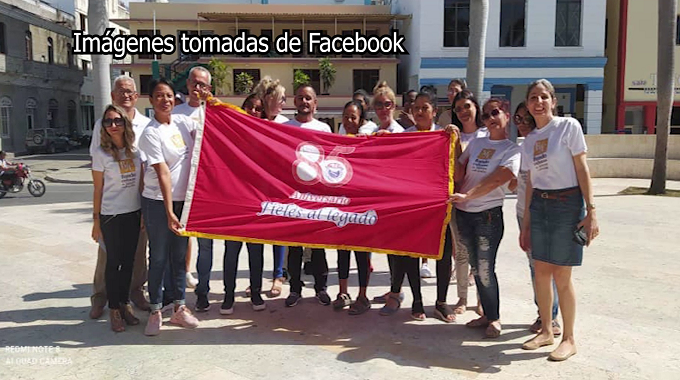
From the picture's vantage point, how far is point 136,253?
5.05 m

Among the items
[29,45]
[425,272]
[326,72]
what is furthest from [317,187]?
[29,45]

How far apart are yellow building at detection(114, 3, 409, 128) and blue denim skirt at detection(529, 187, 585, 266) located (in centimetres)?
2630

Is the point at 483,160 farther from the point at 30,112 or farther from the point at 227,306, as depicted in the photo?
the point at 30,112

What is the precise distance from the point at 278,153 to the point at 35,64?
38115 millimetres

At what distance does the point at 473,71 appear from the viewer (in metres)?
12.0

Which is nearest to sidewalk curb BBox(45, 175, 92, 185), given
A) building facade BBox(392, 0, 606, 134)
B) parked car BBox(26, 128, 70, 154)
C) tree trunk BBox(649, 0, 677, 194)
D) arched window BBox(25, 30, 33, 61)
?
parked car BBox(26, 128, 70, 154)

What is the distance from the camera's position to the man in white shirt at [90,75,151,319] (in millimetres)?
4797

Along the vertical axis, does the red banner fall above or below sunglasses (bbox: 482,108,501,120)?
below

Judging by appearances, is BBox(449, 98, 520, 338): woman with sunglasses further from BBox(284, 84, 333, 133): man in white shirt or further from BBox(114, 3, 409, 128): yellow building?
BBox(114, 3, 409, 128): yellow building

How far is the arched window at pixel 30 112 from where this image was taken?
1423 inches

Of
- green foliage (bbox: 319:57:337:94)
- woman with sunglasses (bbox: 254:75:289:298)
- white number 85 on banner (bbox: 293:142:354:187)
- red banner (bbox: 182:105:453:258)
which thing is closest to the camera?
red banner (bbox: 182:105:453:258)

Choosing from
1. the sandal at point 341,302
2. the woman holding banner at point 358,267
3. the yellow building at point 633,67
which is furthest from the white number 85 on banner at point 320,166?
the yellow building at point 633,67

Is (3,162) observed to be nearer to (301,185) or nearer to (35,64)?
(301,185)

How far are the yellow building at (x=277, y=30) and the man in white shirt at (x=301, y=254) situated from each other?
81.6 feet
